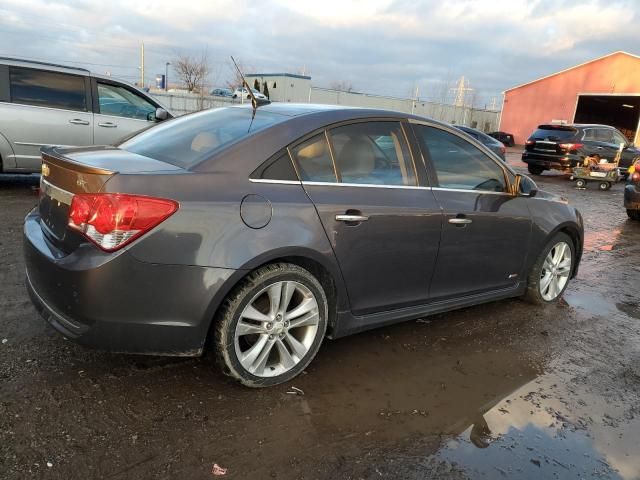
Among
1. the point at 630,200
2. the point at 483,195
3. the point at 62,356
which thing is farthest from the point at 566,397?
the point at 630,200

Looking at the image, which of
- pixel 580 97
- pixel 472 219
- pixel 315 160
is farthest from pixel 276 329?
pixel 580 97

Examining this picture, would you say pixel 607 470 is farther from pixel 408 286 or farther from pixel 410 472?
A: pixel 408 286

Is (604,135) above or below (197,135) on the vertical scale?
above

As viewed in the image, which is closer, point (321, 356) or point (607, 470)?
point (607, 470)

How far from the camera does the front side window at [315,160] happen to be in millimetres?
3070

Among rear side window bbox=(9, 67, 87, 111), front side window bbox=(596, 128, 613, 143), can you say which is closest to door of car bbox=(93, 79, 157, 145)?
rear side window bbox=(9, 67, 87, 111)

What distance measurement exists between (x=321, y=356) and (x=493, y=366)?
3.82 ft

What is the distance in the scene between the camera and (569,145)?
1642 cm

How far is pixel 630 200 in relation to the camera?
9.47 metres

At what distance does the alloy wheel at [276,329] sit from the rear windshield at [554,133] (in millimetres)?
15990

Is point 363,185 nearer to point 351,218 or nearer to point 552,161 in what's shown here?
point 351,218

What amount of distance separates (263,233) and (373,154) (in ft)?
3.45

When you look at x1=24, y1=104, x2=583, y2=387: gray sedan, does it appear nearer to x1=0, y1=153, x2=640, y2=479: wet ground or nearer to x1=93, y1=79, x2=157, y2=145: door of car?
x1=0, y1=153, x2=640, y2=479: wet ground

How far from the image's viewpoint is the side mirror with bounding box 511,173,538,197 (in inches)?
166
